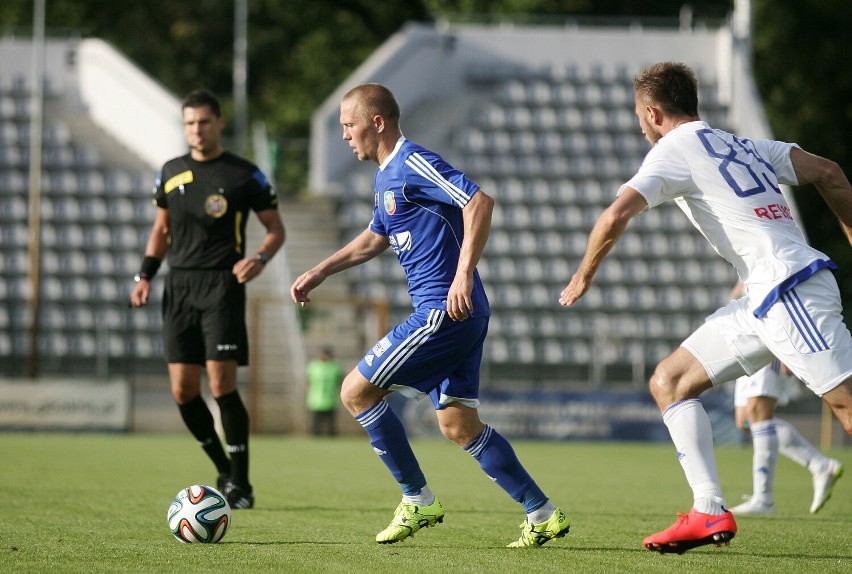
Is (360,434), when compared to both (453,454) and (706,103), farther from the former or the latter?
(706,103)

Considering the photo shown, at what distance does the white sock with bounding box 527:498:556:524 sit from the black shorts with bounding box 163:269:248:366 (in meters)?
2.53

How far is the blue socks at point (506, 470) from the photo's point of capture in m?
5.68

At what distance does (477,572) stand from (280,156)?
2356 centimetres

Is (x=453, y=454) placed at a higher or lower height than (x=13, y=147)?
lower

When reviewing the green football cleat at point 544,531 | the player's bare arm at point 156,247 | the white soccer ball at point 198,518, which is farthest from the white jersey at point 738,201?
the player's bare arm at point 156,247

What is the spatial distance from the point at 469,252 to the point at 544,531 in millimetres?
1367

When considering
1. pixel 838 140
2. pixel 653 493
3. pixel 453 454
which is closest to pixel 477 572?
pixel 653 493

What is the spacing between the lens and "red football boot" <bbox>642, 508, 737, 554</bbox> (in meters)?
5.07

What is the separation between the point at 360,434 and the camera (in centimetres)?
2042

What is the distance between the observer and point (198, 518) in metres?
5.70

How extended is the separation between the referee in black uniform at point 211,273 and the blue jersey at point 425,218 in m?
1.90

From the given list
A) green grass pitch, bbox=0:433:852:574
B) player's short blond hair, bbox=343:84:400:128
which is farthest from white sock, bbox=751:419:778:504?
player's short blond hair, bbox=343:84:400:128

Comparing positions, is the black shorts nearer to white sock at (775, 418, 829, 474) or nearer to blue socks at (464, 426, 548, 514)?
blue socks at (464, 426, 548, 514)

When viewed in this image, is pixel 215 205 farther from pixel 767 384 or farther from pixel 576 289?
pixel 767 384
